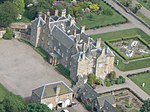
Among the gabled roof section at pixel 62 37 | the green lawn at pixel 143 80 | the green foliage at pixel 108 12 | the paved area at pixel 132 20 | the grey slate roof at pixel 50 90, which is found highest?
the gabled roof section at pixel 62 37

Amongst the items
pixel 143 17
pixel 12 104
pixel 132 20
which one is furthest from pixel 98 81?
pixel 143 17

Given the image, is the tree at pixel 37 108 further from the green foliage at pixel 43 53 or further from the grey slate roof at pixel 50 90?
the green foliage at pixel 43 53

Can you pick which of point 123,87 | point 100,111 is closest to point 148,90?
point 123,87

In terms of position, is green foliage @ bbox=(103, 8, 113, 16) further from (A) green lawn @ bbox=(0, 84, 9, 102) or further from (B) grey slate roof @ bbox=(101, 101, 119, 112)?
(B) grey slate roof @ bbox=(101, 101, 119, 112)

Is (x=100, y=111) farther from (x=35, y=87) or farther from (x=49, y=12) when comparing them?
(x=49, y=12)

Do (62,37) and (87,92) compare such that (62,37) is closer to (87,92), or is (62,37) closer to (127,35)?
(87,92)

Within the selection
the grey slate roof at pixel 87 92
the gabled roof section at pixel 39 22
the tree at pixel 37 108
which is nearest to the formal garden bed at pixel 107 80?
the grey slate roof at pixel 87 92
